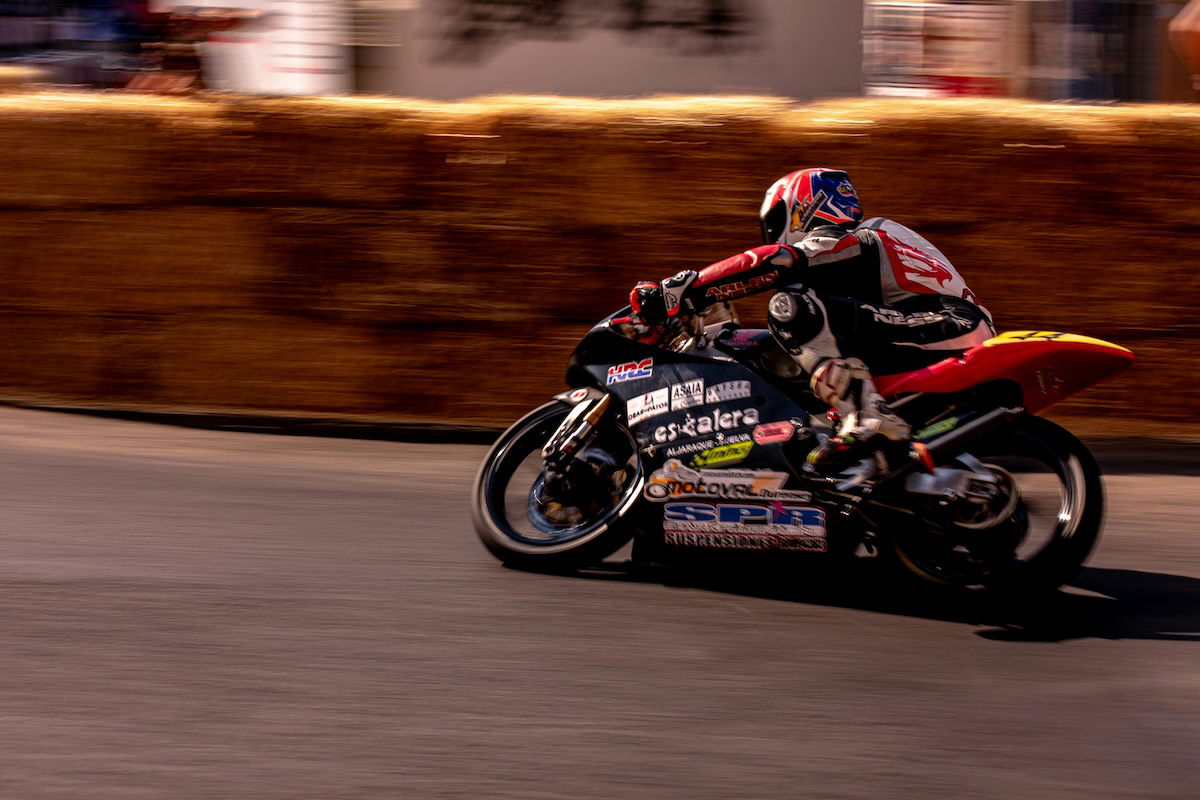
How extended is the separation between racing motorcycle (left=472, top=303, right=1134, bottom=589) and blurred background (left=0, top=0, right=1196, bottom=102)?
189 inches

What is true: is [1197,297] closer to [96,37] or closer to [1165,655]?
[1165,655]

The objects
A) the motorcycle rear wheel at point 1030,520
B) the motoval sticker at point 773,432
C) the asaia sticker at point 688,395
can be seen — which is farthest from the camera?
the asaia sticker at point 688,395

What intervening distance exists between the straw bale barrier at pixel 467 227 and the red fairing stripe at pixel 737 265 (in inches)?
117

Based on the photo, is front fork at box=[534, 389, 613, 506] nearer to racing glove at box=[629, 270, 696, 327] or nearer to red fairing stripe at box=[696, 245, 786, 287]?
racing glove at box=[629, 270, 696, 327]

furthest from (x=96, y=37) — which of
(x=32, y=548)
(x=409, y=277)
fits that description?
(x=32, y=548)

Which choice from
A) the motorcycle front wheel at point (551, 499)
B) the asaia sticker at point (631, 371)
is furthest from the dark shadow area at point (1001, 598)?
the asaia sticker at point (631, 371)

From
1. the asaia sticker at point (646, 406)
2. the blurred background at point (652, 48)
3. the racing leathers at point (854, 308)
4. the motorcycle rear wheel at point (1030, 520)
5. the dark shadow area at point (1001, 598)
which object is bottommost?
the dark shadow area at point (1001, 598)

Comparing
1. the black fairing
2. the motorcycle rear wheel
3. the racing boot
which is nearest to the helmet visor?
the black fairing

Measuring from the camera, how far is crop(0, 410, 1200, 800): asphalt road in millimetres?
3725

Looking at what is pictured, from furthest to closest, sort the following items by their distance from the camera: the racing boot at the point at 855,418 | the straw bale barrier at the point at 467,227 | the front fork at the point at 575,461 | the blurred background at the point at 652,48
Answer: the blurred background at the point at 652,48
the straw bale barrier at the point at 467,227
the front fork at the point at 575,461
the racing boot at the point at 855,418

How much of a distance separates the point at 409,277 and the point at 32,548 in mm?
3080

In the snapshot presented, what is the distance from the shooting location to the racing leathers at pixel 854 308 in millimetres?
5113

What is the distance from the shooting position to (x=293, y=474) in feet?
23.9

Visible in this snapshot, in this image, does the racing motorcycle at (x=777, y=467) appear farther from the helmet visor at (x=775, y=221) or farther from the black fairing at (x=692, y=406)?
the helmet visor at (x=775, y=221)
